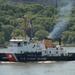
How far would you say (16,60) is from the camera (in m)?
77.4

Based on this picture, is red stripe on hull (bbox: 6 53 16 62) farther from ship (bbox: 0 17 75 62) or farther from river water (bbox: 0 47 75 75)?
river water (bbox: 0 47 75 75)

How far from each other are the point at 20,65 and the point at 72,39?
177 feet

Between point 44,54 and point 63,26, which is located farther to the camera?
Answer: point 63,26

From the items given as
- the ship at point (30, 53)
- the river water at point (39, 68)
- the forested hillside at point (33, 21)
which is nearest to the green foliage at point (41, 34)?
the forested hillside at point (33, 21)

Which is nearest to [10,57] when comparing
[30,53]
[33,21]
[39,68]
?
[30,53]

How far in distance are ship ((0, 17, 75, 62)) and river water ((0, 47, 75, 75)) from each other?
0.98m

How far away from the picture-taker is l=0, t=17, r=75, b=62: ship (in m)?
77.5

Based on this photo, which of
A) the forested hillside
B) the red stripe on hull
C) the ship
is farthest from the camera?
the forested hillside

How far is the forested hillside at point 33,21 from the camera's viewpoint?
124 meters

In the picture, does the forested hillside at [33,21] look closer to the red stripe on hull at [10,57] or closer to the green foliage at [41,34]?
the green foliage at [41,34]

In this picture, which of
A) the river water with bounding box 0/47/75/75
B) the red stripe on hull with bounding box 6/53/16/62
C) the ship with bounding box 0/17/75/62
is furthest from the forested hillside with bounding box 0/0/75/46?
the river water with bounding box 0/47/75/75

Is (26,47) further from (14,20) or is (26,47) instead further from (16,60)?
(14,20)

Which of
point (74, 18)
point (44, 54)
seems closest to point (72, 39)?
point (74, 18)

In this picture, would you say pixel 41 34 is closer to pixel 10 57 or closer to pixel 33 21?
pixel 33 21
